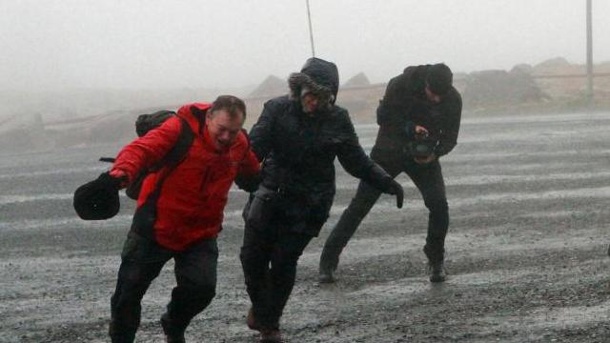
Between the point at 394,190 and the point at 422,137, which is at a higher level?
the point at 422,137

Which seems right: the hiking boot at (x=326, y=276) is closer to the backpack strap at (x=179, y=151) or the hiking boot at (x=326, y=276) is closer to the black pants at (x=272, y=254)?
the black pants at (x=272, y=254)

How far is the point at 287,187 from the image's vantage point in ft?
21.0

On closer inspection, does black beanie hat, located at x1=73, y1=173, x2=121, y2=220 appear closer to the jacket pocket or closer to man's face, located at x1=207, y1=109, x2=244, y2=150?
man's face, located at x1=207, y1=109, x2=244, y2=150

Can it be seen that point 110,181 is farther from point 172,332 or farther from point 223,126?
point 172,332

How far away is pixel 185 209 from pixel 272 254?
43.3 inches

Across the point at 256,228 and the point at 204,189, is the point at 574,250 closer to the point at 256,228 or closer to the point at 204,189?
the point at 256,228

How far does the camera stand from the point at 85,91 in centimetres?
4003

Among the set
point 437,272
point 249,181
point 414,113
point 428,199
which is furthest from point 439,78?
point 249,181

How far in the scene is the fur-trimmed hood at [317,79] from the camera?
20.3 ft

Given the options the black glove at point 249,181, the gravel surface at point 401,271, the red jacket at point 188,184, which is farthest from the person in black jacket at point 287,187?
the red jacket at point 188,184

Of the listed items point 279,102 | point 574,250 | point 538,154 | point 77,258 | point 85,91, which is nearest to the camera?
point 279,102

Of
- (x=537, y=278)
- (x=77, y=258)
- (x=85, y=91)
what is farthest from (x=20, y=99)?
(x=537, y=278)

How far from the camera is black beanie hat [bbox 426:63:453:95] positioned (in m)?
7.62

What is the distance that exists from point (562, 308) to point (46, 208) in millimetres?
6937
